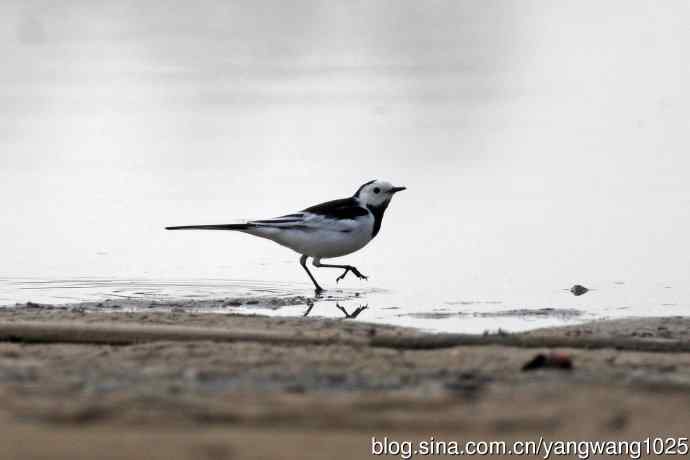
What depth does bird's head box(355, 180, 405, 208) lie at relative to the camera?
11391 mm

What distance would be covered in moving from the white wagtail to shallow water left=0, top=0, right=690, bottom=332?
228 millimetres

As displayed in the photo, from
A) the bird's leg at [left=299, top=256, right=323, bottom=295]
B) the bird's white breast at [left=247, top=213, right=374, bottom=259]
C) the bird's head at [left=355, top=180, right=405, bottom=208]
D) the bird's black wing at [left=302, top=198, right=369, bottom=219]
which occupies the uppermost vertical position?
the bird's head at [left=355, top=180, right=405, bottom=208]

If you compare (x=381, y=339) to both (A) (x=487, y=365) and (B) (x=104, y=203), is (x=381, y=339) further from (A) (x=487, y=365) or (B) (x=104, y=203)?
(B) (x=104, y=203)

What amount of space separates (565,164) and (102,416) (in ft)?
31.5

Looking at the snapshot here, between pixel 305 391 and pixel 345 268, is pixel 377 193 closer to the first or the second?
pixel 345 268

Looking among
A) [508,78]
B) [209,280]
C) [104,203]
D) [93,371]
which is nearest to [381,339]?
[93,371]

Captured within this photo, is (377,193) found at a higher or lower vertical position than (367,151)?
lower

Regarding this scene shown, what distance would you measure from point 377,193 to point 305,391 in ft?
20.5

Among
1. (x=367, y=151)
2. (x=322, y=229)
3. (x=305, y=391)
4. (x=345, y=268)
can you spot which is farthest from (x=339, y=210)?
(x=305, y=391)

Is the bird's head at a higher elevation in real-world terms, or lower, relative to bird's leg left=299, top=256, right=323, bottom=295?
higher

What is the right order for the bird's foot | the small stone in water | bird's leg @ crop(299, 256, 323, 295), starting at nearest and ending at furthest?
the small stone in water → bird's leg @ crop(299, 256, 323, 295) → the bird's foot

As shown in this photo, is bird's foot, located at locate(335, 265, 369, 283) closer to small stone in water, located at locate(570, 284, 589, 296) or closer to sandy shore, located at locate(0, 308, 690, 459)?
small stone in water, located at locate(570, 284, 589, 296)

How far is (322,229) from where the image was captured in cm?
1080

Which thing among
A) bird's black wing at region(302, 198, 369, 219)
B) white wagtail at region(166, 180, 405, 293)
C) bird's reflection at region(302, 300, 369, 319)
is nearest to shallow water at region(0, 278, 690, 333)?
bird's reflection at region(302, 300, 369, 319)
